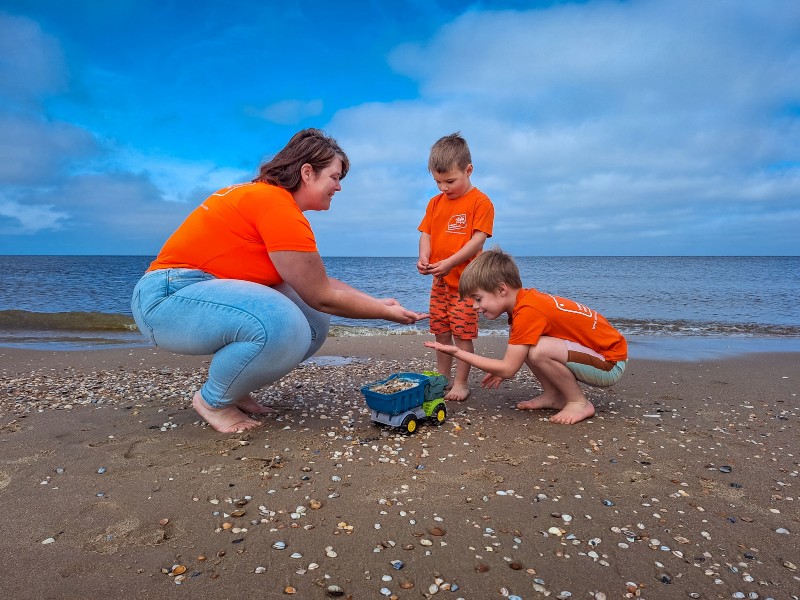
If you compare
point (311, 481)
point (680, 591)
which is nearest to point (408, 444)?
point (311, 481)

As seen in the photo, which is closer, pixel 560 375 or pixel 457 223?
pixel 560 375

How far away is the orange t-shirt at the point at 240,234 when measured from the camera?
3.73 metres

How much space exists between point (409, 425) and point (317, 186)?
6.54 feet

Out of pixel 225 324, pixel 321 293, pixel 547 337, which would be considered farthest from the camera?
pixel 547 337

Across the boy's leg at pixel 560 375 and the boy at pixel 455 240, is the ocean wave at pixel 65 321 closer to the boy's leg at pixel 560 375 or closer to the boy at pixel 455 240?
the boy at pixel 455 240

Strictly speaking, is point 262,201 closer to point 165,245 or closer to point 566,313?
point 165,245

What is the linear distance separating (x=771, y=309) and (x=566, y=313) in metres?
16.2

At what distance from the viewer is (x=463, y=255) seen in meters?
5.21

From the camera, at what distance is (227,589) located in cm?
221

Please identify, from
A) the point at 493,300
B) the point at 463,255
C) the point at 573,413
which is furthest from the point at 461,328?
the point at 573,413

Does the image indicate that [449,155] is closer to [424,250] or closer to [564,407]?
[424,250]

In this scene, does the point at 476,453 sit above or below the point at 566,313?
below

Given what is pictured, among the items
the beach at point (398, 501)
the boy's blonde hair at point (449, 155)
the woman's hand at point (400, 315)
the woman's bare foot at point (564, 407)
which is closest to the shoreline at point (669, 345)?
the beach at point (398, 501)

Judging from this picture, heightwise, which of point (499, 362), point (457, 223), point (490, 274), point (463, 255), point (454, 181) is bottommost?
point (499, 362)
